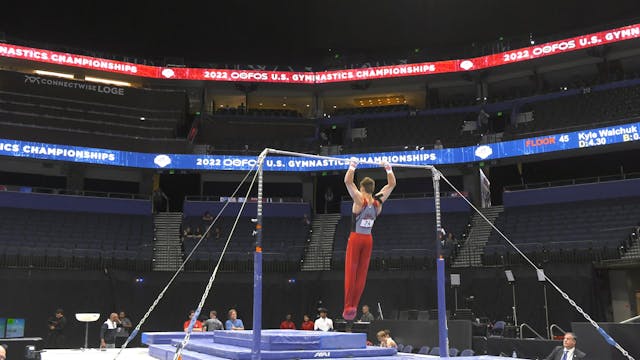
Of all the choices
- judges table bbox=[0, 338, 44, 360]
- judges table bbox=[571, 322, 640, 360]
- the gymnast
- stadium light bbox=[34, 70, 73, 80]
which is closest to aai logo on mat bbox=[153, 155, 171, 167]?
stadium light bbox=[34, 70, 73, 80]

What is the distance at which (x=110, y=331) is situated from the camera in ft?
61.2

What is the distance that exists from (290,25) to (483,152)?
48.3 ft

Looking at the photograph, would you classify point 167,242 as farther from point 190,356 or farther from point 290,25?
point 190,356

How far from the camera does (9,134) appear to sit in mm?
28156

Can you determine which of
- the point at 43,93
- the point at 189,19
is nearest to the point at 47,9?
the point at 43,93

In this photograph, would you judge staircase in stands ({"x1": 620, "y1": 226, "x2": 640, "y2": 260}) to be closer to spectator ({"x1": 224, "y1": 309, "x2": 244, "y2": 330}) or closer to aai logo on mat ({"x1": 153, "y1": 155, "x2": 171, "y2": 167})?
spectator ({"x1": 224, "y1": 309, "x2": 244, "y2": 330})

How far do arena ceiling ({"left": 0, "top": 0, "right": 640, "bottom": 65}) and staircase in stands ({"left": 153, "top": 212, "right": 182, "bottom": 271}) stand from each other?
1156 centimetres

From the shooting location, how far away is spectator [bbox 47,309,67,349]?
776 inches

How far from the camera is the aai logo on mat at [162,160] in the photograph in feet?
100

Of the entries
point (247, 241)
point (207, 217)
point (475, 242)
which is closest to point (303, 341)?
point (475, 242)

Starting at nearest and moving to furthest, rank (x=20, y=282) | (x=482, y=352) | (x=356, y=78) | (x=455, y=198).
Result: (x=482, y=352) < (x=20, y=282) < (x=455, y=198) < (x=356, y=78)

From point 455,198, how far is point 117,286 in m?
18.2

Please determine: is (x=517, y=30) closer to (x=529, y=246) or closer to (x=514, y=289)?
(x=529, y=246)

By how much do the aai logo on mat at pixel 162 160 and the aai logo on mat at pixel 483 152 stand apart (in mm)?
16969
